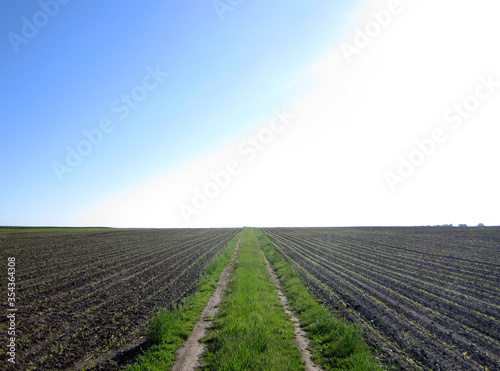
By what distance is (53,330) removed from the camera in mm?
9930

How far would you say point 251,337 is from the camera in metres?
9.10

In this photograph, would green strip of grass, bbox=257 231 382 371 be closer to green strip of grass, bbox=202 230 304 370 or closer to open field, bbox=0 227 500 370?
open field, bbox=0 227 500 370

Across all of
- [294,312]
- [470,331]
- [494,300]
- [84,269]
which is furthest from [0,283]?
[494,300]

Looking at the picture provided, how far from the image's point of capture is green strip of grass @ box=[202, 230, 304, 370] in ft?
25.0

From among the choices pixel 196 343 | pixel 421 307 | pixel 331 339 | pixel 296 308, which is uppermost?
pixel 196 343

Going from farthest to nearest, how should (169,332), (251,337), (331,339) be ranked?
(169,332)
(331,339)
(251,337)

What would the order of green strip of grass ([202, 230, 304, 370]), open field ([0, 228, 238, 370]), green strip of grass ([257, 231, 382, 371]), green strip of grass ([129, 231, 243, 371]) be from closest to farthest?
green strip of grass ([202, 230, 304, 370]) < green strip of grass ([129, 231, 243, 371]) < green strip of grass ([257, 231, 382, 371]) < open field ([0, 228, 238, 370])

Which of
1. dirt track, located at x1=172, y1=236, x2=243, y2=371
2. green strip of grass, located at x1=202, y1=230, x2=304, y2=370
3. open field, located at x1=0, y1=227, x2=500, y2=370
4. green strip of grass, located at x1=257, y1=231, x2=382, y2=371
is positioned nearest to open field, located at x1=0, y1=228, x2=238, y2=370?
open field, located at x1=0, y1=227, x2=500, y2=370

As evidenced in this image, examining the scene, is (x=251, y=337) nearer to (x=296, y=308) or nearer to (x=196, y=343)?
(x=196, y=343)

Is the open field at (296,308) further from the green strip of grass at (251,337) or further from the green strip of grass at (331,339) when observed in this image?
the green strip of grass at (251,337)

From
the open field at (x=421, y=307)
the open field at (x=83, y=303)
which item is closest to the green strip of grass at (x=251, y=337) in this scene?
the open field at (x=421, y=307)

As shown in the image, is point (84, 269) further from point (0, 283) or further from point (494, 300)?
point (494, 300)

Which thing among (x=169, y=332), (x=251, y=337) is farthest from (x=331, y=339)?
(x=169, y=332)

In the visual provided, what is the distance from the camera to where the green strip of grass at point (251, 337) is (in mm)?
7613
